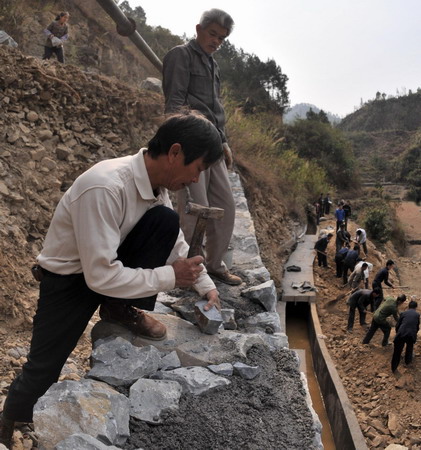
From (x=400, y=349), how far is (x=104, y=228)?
22.3 ft

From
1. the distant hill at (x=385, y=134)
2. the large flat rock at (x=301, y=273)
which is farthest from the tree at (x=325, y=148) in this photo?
the large flat rock at (x=301, y=273)

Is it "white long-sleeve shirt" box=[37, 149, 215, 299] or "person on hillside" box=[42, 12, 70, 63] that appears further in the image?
"person on hillside" box=[42, 12, 70, 63]

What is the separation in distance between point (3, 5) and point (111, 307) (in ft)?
25.2

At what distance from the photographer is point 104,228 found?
5.79 feet

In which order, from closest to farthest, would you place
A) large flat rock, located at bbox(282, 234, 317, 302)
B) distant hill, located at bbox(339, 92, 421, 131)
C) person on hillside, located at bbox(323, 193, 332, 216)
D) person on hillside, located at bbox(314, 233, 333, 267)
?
large flat rock, located at bbox(282, 234, 317, 302) → person on hillside, located at bbox(314, 233, 333, 267) → person on hillside, located at bbox(323, 193, 332, 216) → distant hill, located at bbox(339, 92, 421, 131)

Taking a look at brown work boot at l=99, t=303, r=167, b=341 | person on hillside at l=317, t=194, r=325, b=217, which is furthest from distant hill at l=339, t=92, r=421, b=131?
brown work boot at l=99, t=303, r=167, b=341

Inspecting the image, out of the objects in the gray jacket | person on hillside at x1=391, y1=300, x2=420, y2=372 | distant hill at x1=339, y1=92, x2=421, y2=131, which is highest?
distant hill at x1=339, y1=92, x2=421, y2=131

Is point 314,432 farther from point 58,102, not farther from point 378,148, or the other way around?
point 378,148

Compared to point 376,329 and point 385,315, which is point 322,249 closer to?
point 376,329

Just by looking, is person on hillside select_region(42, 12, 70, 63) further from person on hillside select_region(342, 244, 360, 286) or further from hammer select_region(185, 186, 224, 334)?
person on hillside select_region(342, 244, 360, 286)

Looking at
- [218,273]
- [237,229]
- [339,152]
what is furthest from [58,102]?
[339,152]

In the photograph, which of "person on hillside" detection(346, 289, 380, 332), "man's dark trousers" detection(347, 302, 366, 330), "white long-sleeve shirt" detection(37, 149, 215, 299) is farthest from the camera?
"man's dark trousers" detection(347, 302, 366, 330)

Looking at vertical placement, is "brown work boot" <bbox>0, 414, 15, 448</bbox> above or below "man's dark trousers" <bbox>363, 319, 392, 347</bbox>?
above

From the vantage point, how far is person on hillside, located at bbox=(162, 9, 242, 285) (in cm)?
304
